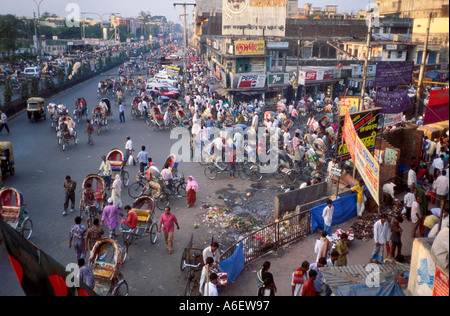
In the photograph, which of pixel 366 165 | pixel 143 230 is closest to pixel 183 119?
pixel 143 230

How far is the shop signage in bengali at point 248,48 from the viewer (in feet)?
96.3

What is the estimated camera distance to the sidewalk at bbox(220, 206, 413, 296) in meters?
8.58

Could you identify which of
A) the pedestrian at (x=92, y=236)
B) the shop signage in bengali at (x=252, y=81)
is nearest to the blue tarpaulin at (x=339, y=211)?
the pedestrian at (x=92, y=236)

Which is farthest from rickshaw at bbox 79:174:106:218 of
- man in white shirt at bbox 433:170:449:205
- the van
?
the van

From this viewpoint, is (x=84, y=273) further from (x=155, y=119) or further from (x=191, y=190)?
(x=155, y=119)

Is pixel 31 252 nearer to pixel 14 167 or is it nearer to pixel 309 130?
pixel 14 167

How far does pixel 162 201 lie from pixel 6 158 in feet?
22.4

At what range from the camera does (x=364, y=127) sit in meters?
12.4

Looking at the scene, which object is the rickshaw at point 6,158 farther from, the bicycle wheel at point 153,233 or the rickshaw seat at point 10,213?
the bicycle wheel at point 153,233

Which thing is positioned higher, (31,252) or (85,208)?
(31,252)

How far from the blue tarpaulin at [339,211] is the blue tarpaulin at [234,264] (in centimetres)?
291

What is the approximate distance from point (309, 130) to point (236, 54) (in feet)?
33.6
